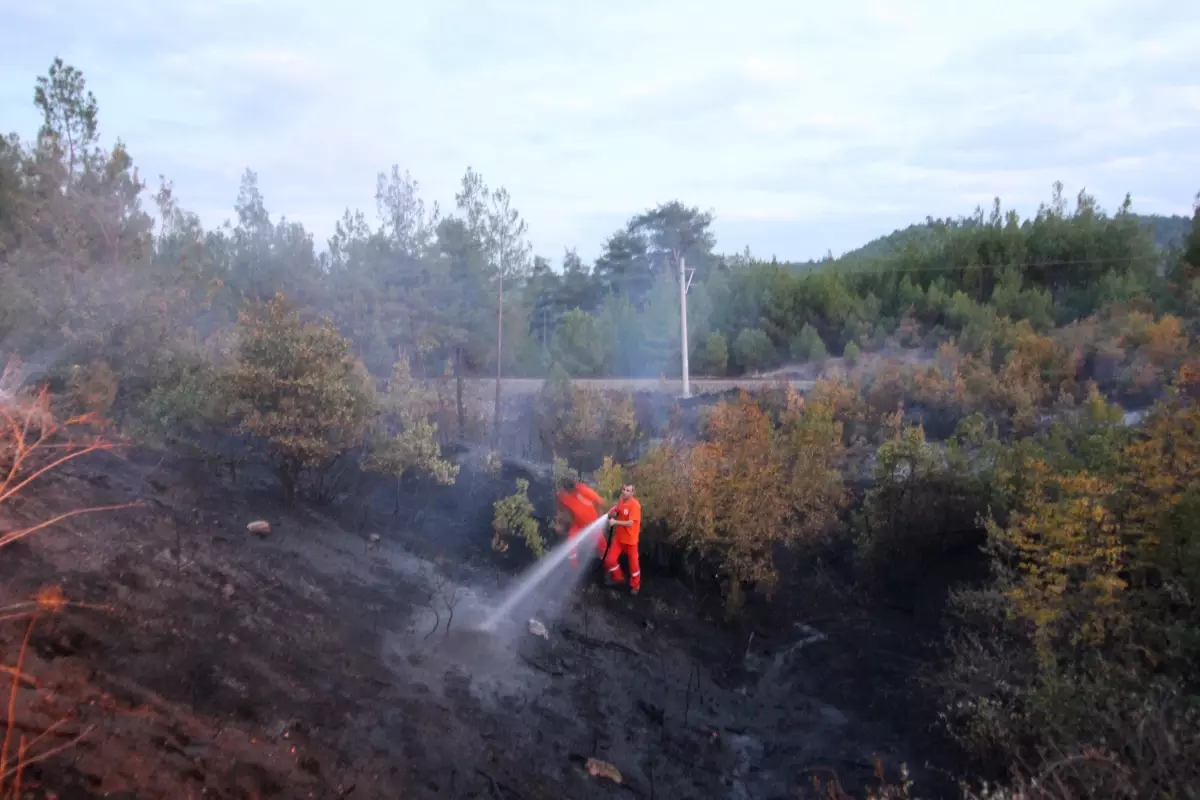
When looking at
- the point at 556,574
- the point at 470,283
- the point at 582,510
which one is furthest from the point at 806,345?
the point at 556,574

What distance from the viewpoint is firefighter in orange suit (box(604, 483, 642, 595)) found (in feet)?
39.2

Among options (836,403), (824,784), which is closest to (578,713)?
(824,784)

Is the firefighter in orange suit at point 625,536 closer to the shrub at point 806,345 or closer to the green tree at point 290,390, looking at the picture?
the green tree at point 290,390

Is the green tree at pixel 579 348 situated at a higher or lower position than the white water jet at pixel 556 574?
higher

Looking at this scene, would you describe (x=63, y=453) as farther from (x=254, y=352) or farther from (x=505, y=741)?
(x=505, y=741)

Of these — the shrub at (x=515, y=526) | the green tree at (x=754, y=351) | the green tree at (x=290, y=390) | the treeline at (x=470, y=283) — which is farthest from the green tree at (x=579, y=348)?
the green tree at (x=290, y=390)

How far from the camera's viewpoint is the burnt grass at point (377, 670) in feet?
20.7

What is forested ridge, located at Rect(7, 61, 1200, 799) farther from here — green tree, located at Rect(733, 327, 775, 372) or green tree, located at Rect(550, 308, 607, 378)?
green tree, located at Rect(733, 327, 775, 372)

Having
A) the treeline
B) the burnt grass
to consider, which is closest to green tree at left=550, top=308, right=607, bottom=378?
the treeline

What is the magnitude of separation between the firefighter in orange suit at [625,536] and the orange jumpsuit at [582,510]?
0.50 m

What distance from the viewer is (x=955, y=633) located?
11352mm

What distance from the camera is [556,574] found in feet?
42.6

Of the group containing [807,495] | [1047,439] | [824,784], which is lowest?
[824,784]

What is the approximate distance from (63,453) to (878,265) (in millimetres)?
35691
